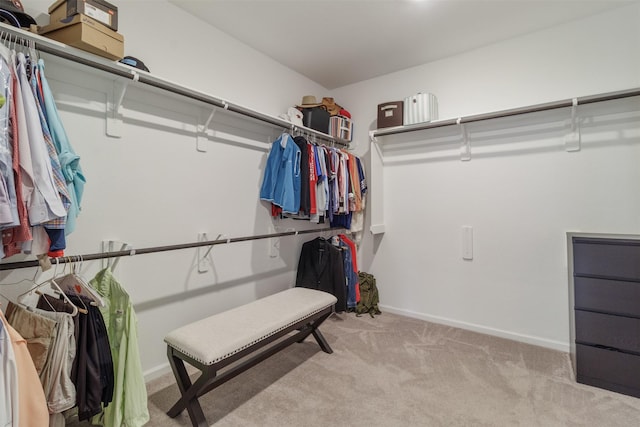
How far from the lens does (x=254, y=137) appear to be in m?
2.81

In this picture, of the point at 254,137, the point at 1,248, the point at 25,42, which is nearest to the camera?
the point at 1,248

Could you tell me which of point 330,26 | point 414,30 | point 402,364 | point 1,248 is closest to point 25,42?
point 1,248

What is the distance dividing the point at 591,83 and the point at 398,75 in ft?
5.53

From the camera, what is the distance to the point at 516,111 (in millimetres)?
2547

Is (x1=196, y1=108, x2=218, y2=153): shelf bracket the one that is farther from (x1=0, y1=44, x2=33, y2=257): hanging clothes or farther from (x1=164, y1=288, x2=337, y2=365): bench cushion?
(x1=164, y1=288, x2=337, y2=365): bench cushion

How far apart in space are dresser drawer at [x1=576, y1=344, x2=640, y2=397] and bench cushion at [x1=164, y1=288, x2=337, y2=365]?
69.6 inches

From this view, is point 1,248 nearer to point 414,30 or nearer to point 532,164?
point 414,30

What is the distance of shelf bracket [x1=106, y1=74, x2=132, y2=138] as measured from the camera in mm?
1905

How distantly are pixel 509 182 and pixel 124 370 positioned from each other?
10.4ft

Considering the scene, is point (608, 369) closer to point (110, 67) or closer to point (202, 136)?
point (202, 136)

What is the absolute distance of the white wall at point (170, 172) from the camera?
1847 millimetres

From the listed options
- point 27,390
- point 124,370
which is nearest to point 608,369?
point 124,370

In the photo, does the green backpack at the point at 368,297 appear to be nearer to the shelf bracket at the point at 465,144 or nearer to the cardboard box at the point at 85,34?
the shelf bracket at the point at 465,144

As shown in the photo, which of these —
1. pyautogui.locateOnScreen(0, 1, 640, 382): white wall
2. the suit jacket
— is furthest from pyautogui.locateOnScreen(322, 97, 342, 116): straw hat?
the suit jacket
